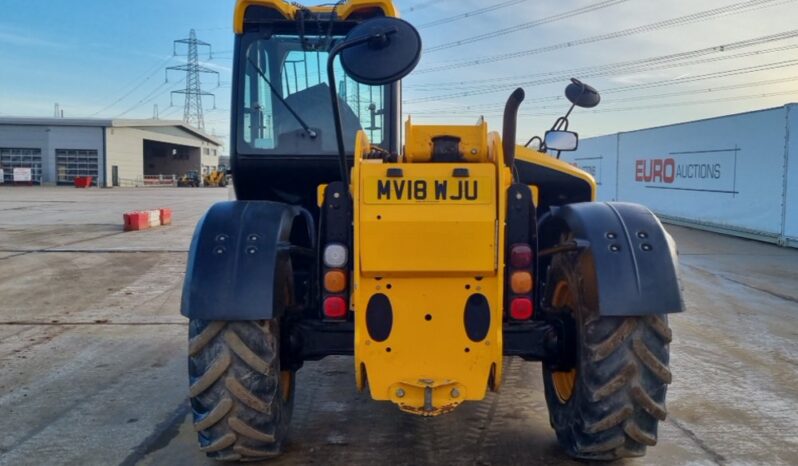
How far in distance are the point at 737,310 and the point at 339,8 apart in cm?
657

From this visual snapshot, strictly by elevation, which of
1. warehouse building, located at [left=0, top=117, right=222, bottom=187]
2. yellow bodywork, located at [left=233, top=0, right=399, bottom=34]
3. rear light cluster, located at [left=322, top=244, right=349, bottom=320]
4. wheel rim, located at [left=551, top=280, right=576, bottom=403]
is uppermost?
warehouse building, located at [left=0, top=117, right=222, bottom=187]

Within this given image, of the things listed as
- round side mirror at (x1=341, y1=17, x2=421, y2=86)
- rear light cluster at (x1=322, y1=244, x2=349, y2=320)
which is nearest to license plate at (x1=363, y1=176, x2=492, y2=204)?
rear light cluster at (x1=322, y1=244, x2=349, y2=320)

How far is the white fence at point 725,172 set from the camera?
15359 mm

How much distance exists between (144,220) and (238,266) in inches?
659

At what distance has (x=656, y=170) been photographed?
2148cm

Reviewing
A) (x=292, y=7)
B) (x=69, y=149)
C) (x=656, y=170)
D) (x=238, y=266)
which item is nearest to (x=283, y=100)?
(x=292, y=7)

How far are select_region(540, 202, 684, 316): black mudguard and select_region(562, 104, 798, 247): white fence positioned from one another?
1344cm

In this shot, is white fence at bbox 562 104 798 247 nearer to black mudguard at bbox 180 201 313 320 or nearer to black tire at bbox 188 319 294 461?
black mudguard at bbox 180 201 313 320

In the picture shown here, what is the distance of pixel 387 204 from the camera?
3326 mm

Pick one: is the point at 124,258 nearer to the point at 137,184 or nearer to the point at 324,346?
the point at 324,346

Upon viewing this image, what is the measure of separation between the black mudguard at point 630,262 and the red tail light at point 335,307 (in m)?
1.27

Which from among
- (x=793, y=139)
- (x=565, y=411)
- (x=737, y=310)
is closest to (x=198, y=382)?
(x=565, y=411)

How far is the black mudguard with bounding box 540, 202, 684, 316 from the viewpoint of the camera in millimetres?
3379

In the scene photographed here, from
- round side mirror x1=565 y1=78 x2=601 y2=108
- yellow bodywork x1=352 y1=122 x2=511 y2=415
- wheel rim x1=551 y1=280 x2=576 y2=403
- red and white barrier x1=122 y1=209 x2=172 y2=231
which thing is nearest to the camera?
yellow bodywork x1=352 y1=122 x2=511 y2=415
